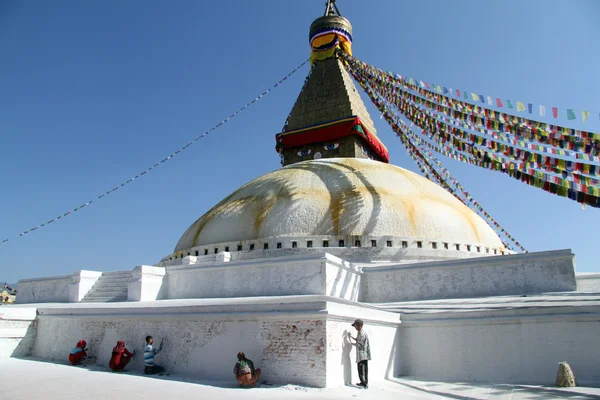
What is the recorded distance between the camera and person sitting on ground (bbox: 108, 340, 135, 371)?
6750 mm

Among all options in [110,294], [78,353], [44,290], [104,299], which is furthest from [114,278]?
[78,353]

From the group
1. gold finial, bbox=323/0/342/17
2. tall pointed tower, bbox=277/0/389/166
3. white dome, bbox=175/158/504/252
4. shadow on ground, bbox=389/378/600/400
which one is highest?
gold finial, bbox=323/0/342/17

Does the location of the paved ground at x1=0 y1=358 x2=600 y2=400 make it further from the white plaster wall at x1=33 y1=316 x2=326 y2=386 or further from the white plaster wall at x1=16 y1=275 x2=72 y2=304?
the white plaster wall at x1=16 y1=275 x2=72 y2=304

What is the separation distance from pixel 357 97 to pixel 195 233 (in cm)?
846

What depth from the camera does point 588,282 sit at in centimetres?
847

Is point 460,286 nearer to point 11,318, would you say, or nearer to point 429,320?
point 429,320

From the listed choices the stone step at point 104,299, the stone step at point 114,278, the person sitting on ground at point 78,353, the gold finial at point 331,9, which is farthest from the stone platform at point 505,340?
the gold finial at point 331,9

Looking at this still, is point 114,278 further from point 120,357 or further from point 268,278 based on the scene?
point 120,357

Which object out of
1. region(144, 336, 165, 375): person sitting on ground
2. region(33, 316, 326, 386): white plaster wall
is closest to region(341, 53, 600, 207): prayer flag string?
region(33, 316, 326, 386): white plaster wall

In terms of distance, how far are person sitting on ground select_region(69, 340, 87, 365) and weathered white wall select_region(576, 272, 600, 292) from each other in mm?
9074

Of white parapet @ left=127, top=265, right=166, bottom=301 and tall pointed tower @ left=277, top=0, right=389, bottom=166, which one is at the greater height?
tall pointed tower @ left=277, top=0, right=389, bottom=166

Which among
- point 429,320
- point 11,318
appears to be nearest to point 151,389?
point 429,320

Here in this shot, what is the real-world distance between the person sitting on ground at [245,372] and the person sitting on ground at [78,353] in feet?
12.0

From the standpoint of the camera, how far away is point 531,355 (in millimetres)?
6398
